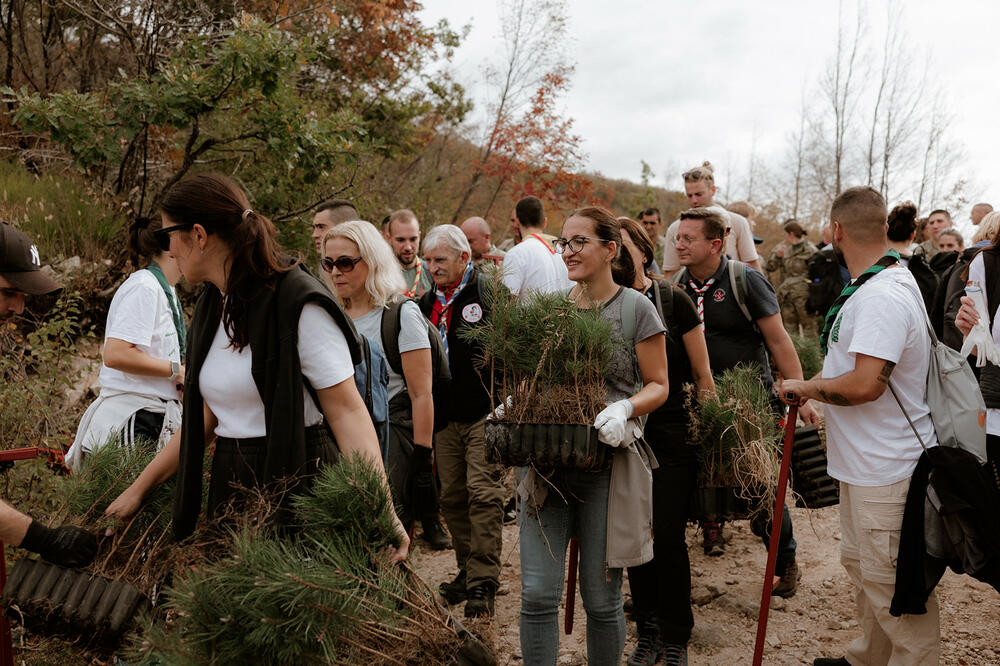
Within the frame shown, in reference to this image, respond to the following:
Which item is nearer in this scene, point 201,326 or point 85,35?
point 201,326

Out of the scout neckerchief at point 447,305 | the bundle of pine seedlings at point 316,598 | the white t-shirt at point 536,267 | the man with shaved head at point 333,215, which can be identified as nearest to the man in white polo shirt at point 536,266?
the white t-shirt at point 536,267

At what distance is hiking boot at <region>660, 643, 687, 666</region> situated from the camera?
3783 mm

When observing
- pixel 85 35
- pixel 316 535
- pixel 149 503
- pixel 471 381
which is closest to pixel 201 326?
pixel 149 503

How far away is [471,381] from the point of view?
194 inches

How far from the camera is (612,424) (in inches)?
119

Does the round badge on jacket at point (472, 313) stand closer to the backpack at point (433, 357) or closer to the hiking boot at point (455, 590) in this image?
the backpack at point (433, 357)

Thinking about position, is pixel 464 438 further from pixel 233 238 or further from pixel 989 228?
pixel 989 228

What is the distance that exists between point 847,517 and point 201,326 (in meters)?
3.02

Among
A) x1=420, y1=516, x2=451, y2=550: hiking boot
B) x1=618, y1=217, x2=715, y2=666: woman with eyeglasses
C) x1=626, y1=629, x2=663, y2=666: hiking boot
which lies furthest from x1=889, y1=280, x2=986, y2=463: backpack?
x1=420, y1=516, x2=451, y2=550: hiking boot

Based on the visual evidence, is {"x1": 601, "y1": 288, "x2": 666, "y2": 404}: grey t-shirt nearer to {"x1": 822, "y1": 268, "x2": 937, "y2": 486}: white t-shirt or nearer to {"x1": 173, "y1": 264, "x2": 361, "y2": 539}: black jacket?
{"x1": 822, "y1": 268, "x2": 937, "y2": 486}: white t-shirt

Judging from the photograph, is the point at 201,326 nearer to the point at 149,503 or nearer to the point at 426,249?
the point at 149,503

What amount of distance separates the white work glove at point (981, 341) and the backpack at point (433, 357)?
2.70 m

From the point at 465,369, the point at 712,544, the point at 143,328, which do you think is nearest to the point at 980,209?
the point at 712,544

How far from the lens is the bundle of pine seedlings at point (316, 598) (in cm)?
178
